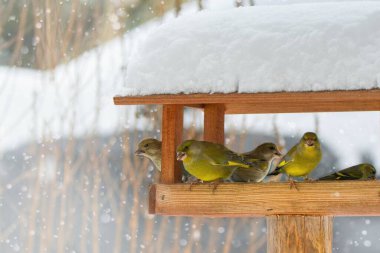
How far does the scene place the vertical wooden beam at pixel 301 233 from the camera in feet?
9.41

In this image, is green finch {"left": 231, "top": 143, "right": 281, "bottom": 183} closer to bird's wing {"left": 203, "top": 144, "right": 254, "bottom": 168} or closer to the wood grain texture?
bird's wing {"left": 203, "top": 144, "right": 254, "bottom": 168}

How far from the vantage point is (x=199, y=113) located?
4855mm

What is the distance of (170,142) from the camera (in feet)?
9.95

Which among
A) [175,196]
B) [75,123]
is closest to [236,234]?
[75,123]

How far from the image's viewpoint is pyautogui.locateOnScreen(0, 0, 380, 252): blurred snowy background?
4.86 m

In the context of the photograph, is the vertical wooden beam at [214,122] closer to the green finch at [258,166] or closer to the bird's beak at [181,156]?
the green finch at [258,166]

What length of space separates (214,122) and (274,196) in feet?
1.71

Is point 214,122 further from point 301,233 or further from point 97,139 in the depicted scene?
point 97,139

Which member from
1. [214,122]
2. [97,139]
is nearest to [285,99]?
[214,122]

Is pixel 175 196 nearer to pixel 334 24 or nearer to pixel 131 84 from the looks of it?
pixel 131 84

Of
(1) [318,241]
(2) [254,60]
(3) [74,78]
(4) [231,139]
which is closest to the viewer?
(2) [254,60]

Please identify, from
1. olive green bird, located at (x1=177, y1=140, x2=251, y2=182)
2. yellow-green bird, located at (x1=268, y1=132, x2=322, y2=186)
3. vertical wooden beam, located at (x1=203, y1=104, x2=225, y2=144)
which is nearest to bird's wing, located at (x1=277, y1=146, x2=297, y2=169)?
yellow-green bird, located at (x1=268, y1=132, x2=322, y2=186)

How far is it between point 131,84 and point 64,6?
2.56 meters

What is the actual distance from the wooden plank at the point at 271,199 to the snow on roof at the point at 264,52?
37 cm
